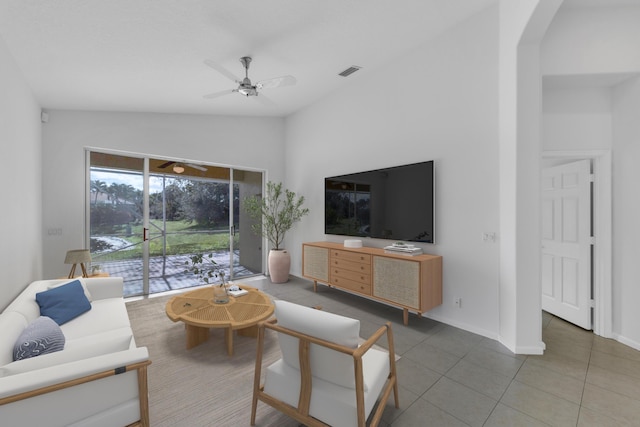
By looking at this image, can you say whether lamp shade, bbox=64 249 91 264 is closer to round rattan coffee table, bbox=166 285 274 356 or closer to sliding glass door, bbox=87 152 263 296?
sliding glass door, bbox=87 152 263 296

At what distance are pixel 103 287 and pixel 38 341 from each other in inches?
62.1

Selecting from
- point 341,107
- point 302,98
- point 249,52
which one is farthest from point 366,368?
point 302,98

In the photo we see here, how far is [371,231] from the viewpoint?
4309 millimetres

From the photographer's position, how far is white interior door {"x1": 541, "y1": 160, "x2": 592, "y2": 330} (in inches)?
126

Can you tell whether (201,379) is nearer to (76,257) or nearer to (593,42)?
(76,257)

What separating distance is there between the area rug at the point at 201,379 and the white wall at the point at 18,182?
1268 mm

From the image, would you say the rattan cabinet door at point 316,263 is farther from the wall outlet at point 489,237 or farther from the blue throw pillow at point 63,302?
the blue throw pillow at point 63,302

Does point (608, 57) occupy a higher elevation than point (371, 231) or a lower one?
higher

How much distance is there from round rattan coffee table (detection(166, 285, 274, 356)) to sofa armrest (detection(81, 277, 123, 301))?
0.71m

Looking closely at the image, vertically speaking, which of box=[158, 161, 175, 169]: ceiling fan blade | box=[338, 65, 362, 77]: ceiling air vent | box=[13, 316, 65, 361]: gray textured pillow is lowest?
box=[13, 316, 65, 361]: gray textured pillow

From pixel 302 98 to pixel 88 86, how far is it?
10.2ft

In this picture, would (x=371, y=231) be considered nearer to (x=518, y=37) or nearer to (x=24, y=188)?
(x=518, y=37)

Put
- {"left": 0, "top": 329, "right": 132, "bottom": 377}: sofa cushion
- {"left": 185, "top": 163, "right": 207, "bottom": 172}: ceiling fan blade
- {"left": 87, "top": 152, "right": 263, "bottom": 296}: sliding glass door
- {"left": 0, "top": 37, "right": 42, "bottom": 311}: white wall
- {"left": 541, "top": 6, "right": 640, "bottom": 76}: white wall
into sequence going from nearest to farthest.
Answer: {"left": 0, "top": 329, "right": 132, "bottom": 377}: sofa cushion → {"left": 0, "top": 37, "right": 42, "bottom": 311}: white wall → {"left": 541, "top": 6, "right": 640, "bottom": 76}: white wall → {"left": 87, "top": 152, "right": 263, "bottom": 296}: sliding glass door → {"left": 185, "top": 163, "right": 207, "bottom": 172}: ceiling fan blade

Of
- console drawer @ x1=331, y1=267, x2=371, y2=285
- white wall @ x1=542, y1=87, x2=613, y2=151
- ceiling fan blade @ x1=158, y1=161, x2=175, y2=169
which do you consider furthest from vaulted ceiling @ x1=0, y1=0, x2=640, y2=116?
console drawer @ x1=331, y1=267, x2=371, y2=285
